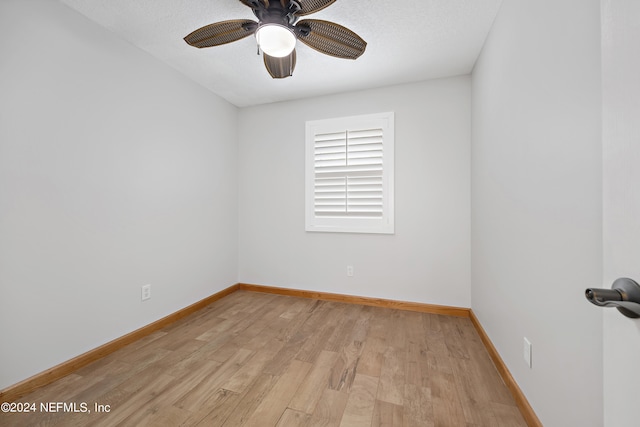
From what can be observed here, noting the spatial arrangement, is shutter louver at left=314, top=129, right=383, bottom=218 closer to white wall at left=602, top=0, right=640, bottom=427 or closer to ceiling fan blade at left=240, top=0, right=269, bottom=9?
ceiling fan blade at left=240, top=0, right=269, bottom=9

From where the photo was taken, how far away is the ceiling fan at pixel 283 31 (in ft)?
4.90

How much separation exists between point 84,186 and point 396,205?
273cm

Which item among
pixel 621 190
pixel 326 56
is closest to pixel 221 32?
pixel 326 56

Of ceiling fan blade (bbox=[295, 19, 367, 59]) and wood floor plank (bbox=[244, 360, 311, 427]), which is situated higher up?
ceiling fan blade (bbox=[295, 19, 367, 59])

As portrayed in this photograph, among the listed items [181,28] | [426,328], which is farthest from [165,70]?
[426,328]

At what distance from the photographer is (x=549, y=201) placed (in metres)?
1.13

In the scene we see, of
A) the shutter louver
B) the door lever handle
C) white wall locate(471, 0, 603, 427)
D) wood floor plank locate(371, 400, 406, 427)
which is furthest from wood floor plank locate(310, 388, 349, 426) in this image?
the shutter louver

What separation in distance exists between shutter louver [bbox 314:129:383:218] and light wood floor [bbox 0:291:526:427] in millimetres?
1224

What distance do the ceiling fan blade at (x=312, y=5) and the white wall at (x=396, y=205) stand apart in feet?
5.16

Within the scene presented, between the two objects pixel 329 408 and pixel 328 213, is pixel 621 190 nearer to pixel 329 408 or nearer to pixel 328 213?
pixel 329 408

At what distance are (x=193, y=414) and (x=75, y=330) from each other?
3.68ft

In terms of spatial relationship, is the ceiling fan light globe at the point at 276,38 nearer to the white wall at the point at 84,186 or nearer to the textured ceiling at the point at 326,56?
the textured ceiling at the point at 326,56

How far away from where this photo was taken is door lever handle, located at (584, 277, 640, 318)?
438 millimetres

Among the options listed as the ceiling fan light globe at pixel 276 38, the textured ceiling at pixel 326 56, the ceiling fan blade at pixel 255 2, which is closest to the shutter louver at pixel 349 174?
the textured ceiling at pixel 326 56
